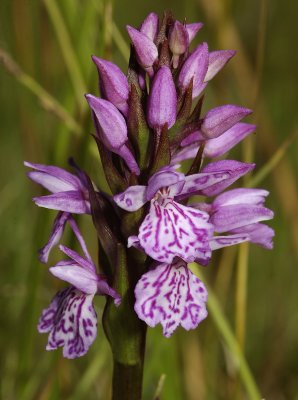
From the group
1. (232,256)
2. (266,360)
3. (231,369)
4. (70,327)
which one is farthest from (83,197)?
(266,360)

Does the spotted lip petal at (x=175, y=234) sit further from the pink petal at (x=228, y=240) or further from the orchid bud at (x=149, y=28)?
the orchid bud at (x=149, y=28)

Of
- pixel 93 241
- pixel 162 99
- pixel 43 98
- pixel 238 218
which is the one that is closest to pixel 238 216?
pixel 238 218

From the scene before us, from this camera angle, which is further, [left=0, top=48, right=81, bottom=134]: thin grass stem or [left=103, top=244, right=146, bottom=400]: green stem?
[left=0, top=48, right=81, bottom=134]: thin grass stem

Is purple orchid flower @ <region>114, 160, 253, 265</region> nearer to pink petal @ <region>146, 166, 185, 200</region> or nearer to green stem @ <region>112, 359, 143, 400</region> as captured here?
pink petal @ <region>146, 166, 185, 200</region>

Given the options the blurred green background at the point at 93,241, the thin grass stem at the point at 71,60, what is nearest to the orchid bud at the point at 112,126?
the blurred green background at the point at 93,241

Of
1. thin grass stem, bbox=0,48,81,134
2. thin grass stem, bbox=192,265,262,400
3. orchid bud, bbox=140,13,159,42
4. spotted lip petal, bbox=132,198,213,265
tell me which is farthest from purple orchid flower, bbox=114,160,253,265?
thin grass stem, bbox=0,48,81,134

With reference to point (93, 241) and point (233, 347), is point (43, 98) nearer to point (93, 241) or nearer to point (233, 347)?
point (233, 347)

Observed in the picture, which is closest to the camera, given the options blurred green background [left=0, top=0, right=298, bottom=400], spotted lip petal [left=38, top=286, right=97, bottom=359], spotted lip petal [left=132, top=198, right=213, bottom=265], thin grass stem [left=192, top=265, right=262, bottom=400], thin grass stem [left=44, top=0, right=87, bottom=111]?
spotted lip petal [left=132, top=198, right=213, bottom=265]
